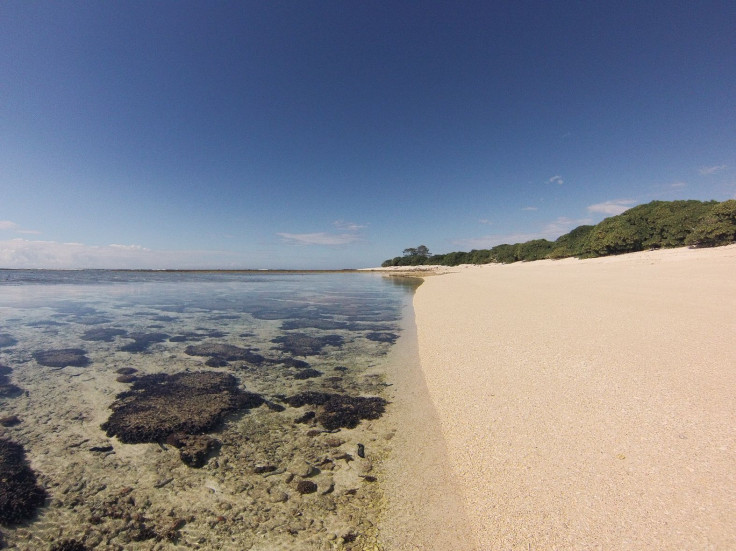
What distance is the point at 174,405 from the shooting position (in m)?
5.62

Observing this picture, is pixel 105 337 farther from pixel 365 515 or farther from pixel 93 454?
pixel 365 515

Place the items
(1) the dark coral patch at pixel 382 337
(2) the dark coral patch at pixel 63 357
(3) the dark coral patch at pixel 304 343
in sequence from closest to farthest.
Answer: (2) the dark coral patch at pixel 63 357, (3) the dark coral patch at pixel 304 343, (1) the dark coral patch at pixel 382 337

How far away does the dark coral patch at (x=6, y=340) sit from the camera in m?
9.77

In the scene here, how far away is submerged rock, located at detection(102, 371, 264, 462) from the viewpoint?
475cm

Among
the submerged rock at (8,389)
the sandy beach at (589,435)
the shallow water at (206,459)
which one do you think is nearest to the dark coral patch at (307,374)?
the shallow water at (206,459)

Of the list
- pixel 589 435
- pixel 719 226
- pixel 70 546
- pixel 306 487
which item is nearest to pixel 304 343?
pixel 306 487

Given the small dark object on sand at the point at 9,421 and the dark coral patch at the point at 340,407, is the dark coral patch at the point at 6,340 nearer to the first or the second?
the small dark object on sand at the point at 9,421

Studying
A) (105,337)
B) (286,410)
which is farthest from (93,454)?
(105,337)

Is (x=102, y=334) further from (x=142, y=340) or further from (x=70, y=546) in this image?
(x=70, y=546)

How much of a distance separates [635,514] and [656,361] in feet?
14.3

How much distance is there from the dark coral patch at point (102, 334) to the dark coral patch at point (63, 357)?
1.50 meters

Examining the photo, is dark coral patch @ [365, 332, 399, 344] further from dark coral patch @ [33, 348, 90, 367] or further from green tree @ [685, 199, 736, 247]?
green tree @ [685, 199, 736, 247]

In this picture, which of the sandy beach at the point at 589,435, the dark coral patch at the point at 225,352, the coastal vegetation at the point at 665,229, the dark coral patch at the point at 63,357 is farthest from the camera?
the coastal vegetation at the point at 665,229

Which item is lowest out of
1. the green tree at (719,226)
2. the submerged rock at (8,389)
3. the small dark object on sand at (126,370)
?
the small dark object on sand at (126,370)
